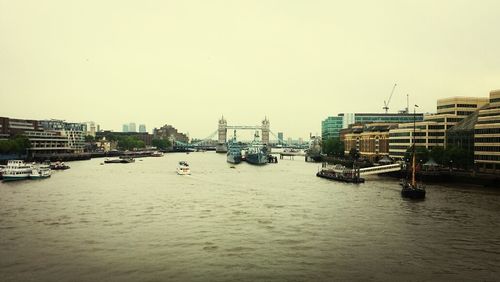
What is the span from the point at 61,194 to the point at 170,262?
3999 cm

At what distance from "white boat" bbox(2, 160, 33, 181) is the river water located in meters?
22.8

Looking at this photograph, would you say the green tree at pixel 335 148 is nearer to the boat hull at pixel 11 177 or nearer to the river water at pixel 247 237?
the river water at pixel 247 237

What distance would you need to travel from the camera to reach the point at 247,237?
125 ft

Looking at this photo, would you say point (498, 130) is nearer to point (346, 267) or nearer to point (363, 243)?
point (363, 243)

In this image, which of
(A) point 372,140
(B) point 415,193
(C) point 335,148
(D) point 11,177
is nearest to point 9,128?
(D) point 11,177

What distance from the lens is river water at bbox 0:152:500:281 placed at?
29469 millimetres

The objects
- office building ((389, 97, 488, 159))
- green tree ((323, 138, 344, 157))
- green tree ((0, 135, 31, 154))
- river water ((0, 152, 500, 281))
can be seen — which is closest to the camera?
river water ((0, 152, 500, 281))

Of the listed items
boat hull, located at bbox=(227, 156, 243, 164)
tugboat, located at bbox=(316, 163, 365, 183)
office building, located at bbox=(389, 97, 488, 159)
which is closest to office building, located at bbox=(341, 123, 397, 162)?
office building, located at bbox=(389, 97, 488, 159)

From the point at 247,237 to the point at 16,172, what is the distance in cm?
6534

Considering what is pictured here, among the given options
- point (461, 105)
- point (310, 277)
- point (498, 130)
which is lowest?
point (310, 277)

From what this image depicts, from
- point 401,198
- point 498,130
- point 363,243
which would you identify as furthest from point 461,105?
point 363,243

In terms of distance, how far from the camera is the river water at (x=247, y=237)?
2947 centimetres

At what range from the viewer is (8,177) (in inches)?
3386

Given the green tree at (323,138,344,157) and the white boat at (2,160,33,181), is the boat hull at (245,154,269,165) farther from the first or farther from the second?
the white boat at (2,160,33,181)
